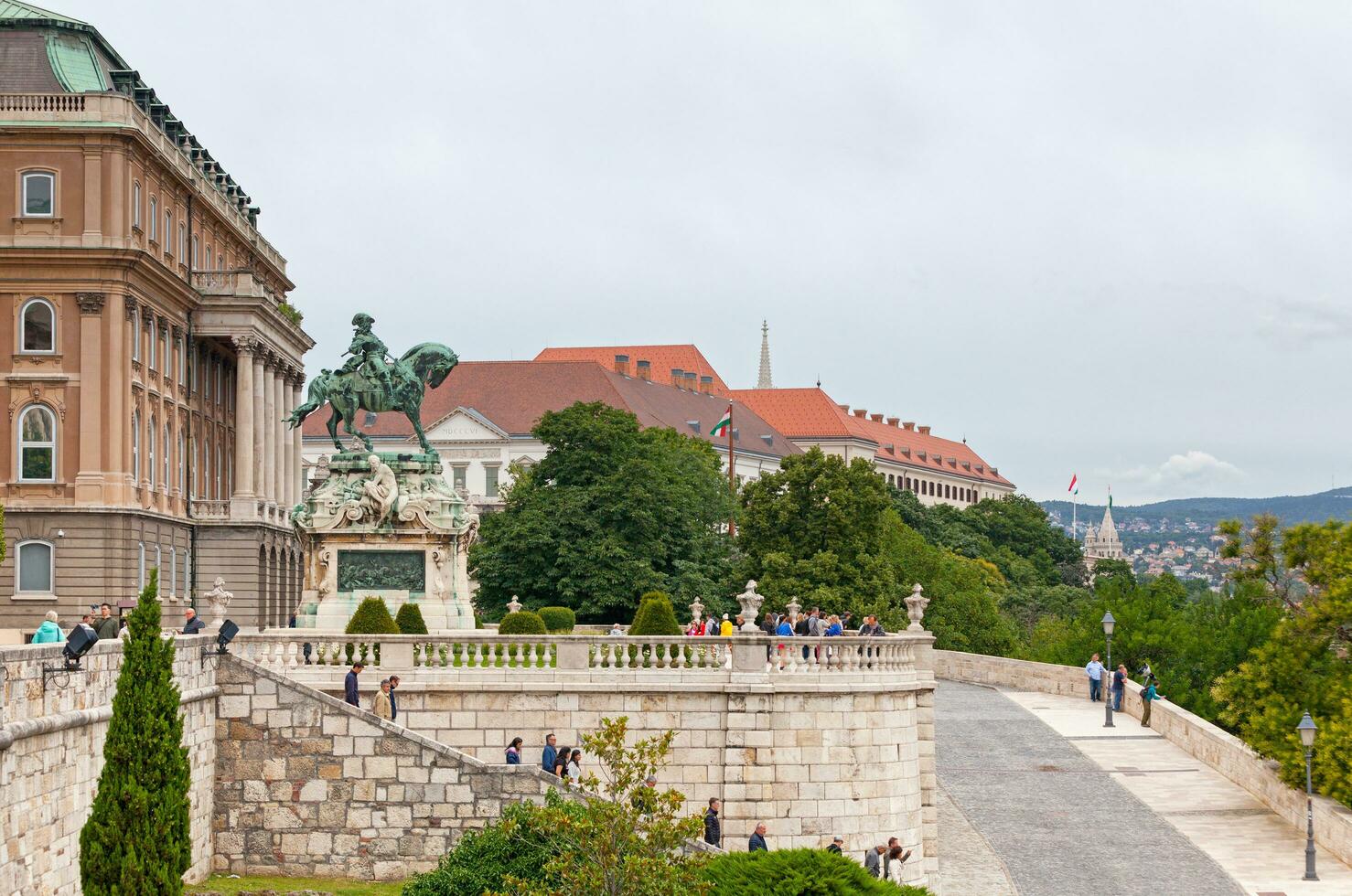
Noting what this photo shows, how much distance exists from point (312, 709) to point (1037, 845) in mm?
15570

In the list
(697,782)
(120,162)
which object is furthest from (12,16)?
(697,782)

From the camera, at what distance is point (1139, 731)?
55531mm

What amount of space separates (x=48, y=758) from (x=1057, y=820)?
77.3ft

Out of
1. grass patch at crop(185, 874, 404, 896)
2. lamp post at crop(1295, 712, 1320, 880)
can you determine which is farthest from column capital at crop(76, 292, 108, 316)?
lamp post at crop(1295, 712, 1320, 880)

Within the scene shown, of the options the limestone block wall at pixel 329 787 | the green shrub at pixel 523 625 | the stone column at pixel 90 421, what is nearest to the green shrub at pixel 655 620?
the green shrub at pixel 523 625

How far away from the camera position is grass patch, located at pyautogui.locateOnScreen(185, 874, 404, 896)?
30619mm

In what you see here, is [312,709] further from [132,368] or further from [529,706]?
[132,368]

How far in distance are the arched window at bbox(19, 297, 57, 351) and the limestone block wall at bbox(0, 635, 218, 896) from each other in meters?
44.3

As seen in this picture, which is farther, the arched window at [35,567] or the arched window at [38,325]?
the arched window at [38,325]

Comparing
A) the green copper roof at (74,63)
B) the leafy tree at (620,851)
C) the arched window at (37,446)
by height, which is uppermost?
the green copper roof at (74,63)

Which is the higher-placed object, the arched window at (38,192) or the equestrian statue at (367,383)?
the arched window at (38,192)

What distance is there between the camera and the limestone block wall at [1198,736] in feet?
132

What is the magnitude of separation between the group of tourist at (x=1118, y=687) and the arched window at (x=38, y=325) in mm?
36050

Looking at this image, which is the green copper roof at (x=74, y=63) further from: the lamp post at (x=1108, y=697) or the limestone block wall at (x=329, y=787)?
the limestone block wall at (x=329, y=787)
